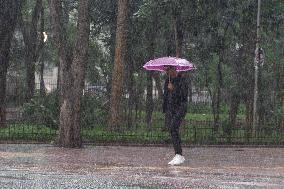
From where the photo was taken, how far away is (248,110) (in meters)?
20.9

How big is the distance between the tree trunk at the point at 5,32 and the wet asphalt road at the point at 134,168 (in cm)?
557

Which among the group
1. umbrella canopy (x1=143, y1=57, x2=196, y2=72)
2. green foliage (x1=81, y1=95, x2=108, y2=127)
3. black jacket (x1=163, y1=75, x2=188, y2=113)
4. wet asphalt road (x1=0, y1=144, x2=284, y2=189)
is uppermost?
umbrella canopy (x1=143, y1=57, x2=196, y2=72)

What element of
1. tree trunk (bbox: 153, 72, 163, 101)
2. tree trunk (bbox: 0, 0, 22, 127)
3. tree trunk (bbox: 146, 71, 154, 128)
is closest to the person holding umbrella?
tree trunk (bbox: 146, 71, 154, 128)

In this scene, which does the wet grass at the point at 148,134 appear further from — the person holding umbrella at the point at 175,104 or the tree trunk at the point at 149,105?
the person holding umbrella at the point at 175,104

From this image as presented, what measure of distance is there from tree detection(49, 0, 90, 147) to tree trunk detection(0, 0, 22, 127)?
605cm

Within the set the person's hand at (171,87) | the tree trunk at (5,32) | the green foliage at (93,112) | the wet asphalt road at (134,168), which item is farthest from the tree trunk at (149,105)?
the person's hand at (171,87)

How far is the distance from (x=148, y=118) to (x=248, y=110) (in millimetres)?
3396

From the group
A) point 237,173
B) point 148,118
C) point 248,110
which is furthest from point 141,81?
point 237,173

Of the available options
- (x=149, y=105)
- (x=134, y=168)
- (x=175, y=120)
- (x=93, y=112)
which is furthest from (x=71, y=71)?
(x=149, y=105)

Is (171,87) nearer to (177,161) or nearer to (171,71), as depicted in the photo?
(171,71)

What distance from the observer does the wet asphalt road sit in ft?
33.1

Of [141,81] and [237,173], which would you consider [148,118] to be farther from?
[237,173]

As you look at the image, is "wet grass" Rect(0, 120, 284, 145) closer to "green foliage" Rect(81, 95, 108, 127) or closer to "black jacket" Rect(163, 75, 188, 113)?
"green foliage" Rect(81, 95, 108, 127)

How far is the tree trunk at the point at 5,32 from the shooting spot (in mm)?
22047
